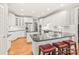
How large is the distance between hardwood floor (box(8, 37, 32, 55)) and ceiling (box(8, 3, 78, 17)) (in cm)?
53

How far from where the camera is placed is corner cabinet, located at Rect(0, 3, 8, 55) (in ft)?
7.05

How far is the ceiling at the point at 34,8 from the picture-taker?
217 centimetres

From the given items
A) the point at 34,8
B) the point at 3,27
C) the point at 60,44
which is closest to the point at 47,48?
the point at 60,44

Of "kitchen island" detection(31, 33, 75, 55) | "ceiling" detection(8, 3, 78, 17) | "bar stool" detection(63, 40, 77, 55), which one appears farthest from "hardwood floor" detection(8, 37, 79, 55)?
"bar stool" detection(63, 40, 77, 55)

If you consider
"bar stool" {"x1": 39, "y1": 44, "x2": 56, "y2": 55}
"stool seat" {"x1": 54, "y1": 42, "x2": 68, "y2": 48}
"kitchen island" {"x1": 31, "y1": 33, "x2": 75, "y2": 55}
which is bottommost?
"bar stool" {"x1": 39, "y1": 44, "x2": 56, "y2": 55}

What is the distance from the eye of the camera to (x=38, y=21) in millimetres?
2172

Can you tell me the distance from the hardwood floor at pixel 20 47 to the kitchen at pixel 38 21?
59 millimetres

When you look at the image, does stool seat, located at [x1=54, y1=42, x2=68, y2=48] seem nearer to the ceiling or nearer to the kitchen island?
the kitchen island

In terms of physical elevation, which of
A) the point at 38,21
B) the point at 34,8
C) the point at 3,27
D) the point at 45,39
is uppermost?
the point at 34,8

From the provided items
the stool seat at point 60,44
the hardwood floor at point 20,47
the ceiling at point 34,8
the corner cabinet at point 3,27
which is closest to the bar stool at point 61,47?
the stool seat at point 60,44

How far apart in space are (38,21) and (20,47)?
0.63 meters

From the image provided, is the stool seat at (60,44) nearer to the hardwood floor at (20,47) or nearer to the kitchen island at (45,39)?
the kitchen island at (45,39)

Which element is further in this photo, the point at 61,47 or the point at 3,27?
the point at 61,47

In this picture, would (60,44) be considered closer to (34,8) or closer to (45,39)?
(45,39)
